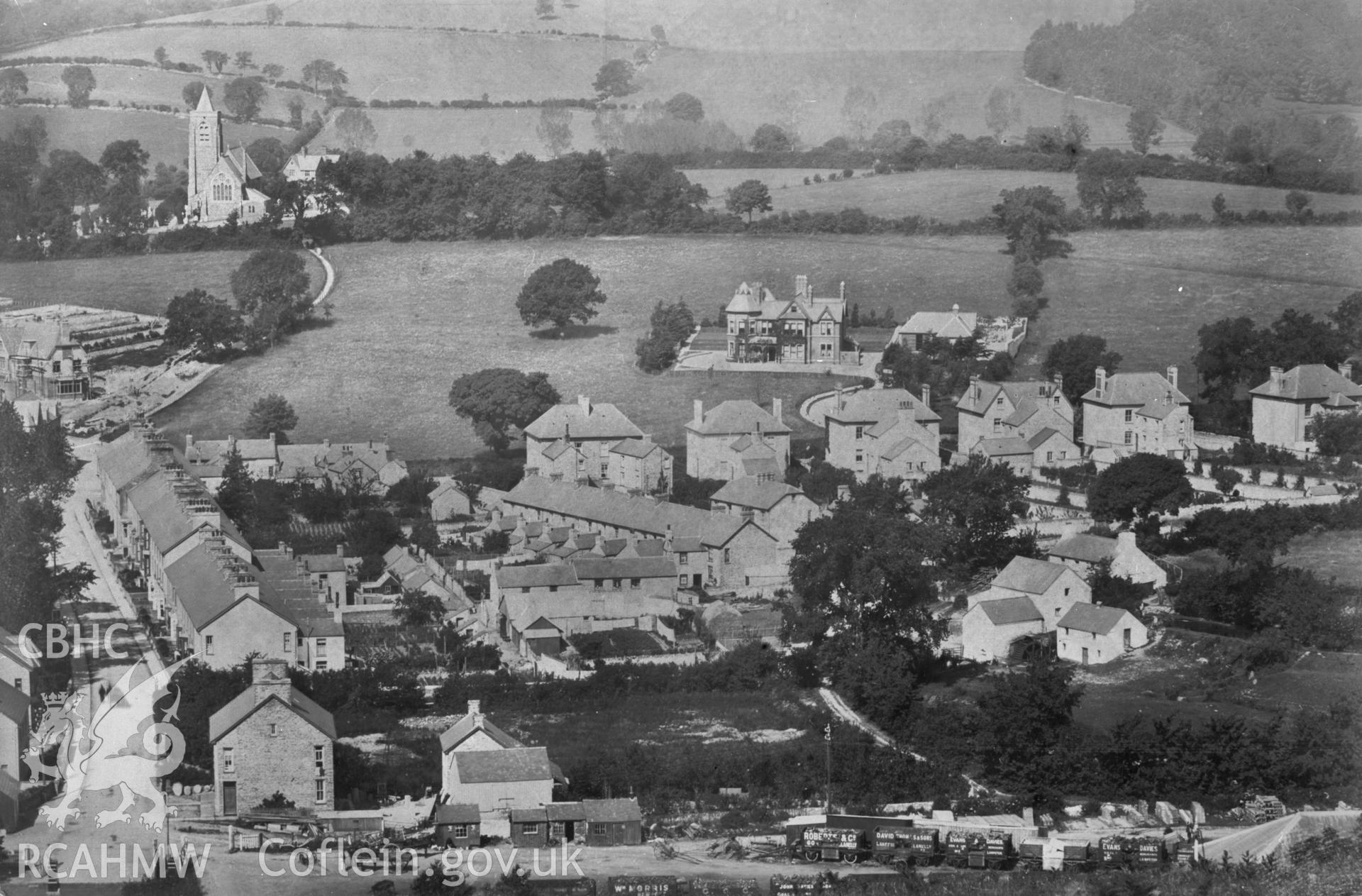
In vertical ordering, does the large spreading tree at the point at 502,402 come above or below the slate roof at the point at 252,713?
above

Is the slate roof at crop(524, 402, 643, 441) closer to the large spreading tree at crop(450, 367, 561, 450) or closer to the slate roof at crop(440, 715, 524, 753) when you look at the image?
the large spreading tree at crop(450, 367, 561, 450)

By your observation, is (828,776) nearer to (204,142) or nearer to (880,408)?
(880,408)

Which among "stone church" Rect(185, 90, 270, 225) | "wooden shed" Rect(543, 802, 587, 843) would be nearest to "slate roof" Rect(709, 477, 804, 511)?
"wooden shed" Rect(543, 802, 587, 843)

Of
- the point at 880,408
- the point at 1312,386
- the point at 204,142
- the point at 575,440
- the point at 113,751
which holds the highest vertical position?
the point at 204,142

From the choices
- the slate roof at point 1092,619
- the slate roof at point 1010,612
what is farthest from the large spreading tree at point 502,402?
the slate roof at point 1092,619

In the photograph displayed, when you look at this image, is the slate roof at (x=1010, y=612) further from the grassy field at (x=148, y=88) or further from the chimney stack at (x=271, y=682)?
the grassy field at (x=148, y=88)

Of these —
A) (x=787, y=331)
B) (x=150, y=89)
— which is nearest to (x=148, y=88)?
(x=150, y=89)

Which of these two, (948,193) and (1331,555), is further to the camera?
(948,193)
